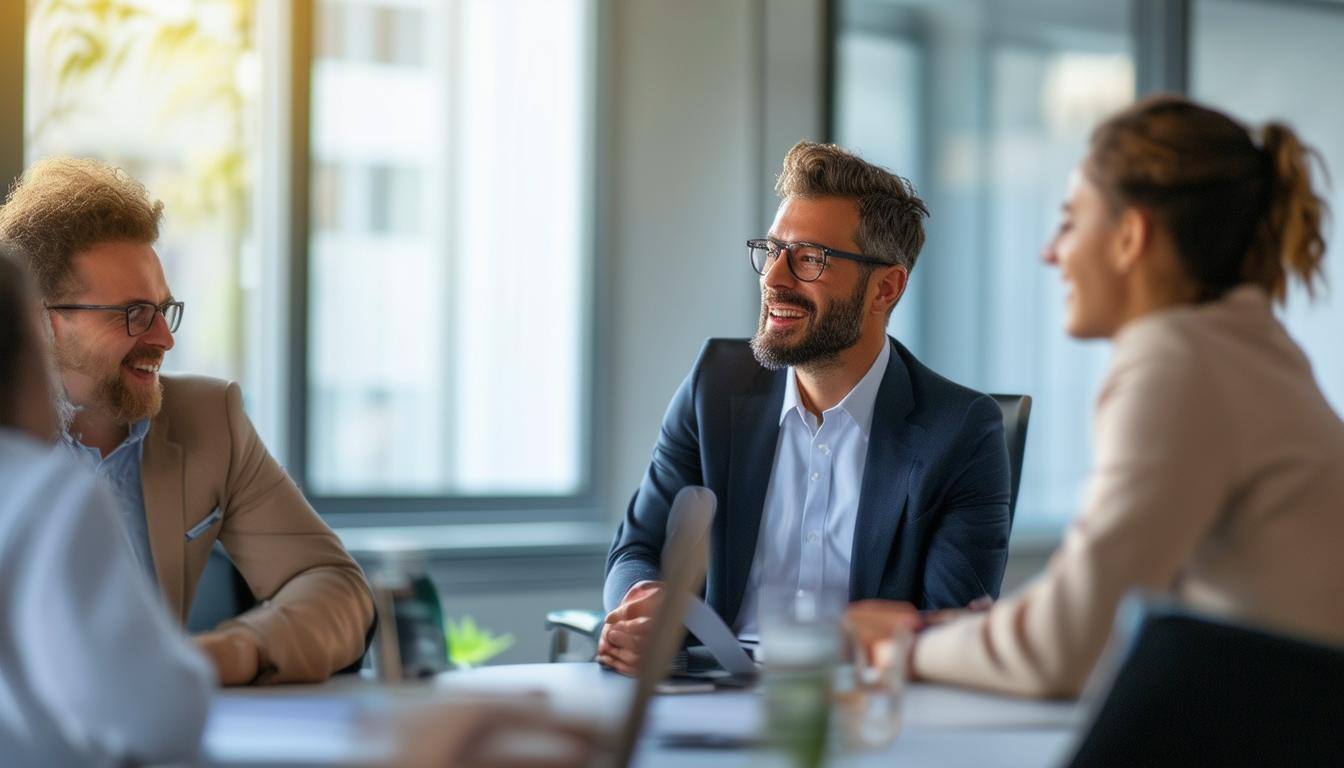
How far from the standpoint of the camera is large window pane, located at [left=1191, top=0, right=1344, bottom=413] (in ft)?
18.4

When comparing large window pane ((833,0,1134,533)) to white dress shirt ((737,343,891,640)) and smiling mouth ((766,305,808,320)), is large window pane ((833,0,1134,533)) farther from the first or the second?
white dress shirt ((737,343,891,640))

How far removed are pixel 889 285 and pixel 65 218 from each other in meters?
1.52

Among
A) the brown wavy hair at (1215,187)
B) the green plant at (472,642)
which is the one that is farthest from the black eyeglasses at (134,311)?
the green plant at (472,642)

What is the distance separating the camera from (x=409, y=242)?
183 inches

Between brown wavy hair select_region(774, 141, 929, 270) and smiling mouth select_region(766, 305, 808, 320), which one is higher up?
brown wavy hair select_region(774, 141, 929, 270)

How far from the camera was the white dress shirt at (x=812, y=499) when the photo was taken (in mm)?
2557

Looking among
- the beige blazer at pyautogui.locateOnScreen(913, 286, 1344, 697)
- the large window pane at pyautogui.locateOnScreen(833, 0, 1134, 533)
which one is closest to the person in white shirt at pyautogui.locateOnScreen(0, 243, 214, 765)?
the beige blazer at pyautogui.locateOnScreen(913, 286, 1344, 697)

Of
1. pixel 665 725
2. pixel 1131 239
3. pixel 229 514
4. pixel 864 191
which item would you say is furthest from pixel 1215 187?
pixel 229 514

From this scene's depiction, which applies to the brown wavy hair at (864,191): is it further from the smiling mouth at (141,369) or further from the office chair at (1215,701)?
the office chair at (1215,701)

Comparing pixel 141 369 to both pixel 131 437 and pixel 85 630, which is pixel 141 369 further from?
pixel 85 630

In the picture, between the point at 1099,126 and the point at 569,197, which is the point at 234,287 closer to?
the point at 569,197

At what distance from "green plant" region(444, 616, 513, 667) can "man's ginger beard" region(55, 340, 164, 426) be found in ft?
6.59

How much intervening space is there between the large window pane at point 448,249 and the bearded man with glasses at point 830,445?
6.64 ft

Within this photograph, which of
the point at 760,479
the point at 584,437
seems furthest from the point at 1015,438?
the point at 584,437
